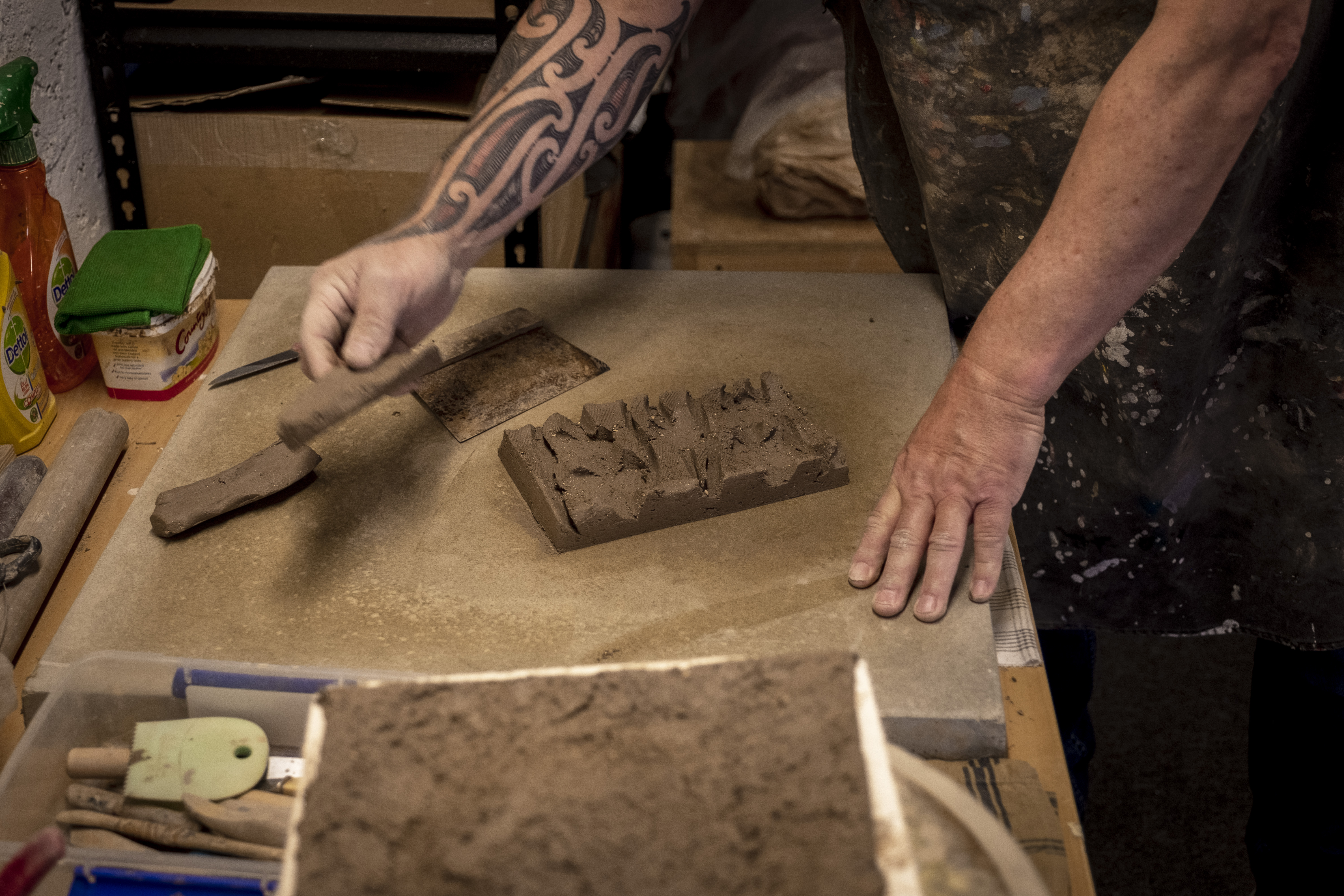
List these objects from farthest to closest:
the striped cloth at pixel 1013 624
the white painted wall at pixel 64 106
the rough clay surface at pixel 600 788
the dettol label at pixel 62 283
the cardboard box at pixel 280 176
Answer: the cardboard box at pixel 280 176, the white painted wall at pixel 64 106, the dettol label at pixel 62 283, the striped cloth at pixel 1013 624, the rough clay surface at pixel 600 788

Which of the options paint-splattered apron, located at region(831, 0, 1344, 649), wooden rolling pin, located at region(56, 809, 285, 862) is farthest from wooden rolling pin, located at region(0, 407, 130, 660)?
paint-splattered apron, located at region(831, 0, 1344, 649)

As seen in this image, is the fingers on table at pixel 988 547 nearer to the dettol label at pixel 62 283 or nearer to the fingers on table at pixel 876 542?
the fingers on table at pixel 876 542

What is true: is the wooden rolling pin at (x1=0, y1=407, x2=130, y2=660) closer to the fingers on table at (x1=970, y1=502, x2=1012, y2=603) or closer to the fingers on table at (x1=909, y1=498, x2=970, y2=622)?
the fingers on table at (x1=909, y1=498, x2=970, y2=622)

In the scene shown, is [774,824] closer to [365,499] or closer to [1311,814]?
[365,499]

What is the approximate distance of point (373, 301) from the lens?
1.34 metres

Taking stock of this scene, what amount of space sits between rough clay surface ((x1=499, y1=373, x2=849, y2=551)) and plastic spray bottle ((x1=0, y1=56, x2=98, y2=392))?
2.65ft

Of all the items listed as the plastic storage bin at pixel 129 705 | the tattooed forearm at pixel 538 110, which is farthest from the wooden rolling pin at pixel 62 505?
the tattooed forearm at pixel 538 110

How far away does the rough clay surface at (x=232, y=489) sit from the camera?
1.33 metres

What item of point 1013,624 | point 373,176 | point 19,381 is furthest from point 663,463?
point 373,176

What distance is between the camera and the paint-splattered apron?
4.72 ft

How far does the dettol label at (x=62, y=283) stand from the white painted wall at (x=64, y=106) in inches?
7.6

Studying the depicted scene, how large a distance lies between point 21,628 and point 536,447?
673 millimetres

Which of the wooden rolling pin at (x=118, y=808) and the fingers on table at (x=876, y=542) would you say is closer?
the wooden rolling pin at (x=118, y=808)

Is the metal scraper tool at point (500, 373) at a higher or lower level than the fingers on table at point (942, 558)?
lower
